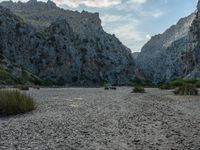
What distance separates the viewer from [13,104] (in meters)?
22.2

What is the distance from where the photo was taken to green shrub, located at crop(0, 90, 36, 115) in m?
21.6

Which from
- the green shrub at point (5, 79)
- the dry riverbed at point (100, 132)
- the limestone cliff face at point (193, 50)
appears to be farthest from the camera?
the limestone cliff face at point (193, 50)

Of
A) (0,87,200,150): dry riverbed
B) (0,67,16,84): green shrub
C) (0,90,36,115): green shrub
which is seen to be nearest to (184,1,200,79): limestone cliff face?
(0,67,16,84): green shrub

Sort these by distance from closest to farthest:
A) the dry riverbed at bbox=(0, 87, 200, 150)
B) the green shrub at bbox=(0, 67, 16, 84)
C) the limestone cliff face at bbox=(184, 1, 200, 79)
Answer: the dry riverbed at bbox=(0, 87, 200, 150) < the green shrub at bbox=(0, 67, 16, 84) < the limestone cliff face at bbox=(184, 1, 200, 79)

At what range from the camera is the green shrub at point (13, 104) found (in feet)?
70.9

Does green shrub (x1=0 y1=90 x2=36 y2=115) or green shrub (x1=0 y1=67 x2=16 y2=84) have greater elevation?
green shrub (x1=0 y1=67 x2=16 y2=84)

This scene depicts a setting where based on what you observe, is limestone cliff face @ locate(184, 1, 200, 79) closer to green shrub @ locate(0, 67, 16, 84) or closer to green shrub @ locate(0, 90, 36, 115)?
green shrub @ locate(0, 67, 16, 84)

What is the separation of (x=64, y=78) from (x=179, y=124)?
172 meters

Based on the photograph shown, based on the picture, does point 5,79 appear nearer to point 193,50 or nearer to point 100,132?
point 193,50

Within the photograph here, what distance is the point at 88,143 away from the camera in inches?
523

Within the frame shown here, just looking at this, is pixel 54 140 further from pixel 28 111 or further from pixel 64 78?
pixel 64 78

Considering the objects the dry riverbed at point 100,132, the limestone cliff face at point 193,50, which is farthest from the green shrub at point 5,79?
the dry riverbed at point 100,132

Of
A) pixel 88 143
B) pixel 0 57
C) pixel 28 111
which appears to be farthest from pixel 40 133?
pixel 0 57

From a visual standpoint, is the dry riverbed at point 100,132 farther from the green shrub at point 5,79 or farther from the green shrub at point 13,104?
the green shrub at point 5,79
